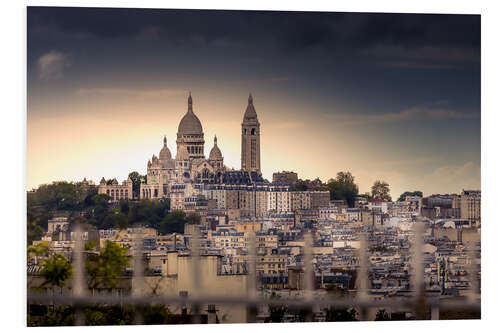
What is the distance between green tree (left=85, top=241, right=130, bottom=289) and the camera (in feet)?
17.7

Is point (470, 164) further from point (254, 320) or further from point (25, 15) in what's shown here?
point (25, 15)

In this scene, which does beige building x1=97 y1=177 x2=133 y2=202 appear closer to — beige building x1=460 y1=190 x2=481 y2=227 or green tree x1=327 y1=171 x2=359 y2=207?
green tree x1=327 y1=171 x2=359 y2=207

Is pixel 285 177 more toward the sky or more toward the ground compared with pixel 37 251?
more toward the sky

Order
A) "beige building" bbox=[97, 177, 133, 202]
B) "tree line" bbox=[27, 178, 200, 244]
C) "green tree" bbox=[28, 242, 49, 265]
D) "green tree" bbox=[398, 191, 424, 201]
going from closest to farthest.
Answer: "green tree" bbox=[28, 242, 49, 265]
"tree line" bbox=[27, 178, 200, 244]
"green tree" bbox=[398, 191, 424, 201]
"beige building" bbox=[97, 177, 133, 202]

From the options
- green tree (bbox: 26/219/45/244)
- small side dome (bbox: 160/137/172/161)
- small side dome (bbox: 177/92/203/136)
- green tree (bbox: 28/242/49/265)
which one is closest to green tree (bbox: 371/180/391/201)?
small side dome (bbox: 177/92/203/136)

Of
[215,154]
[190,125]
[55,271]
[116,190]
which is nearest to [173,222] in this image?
[116,190]

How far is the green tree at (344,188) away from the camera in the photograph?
689cm

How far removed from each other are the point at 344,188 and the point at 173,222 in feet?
5.21

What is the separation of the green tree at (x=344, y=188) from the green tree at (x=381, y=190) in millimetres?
145

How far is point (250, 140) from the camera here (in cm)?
710

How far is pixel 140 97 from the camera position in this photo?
251 inches

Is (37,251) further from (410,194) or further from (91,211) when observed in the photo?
(410,194)

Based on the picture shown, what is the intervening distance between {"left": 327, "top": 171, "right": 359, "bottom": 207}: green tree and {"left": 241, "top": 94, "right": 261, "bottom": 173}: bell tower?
0.63 meters

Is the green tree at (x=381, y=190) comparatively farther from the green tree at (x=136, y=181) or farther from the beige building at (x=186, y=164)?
the green tree at (x=136, y=181)
